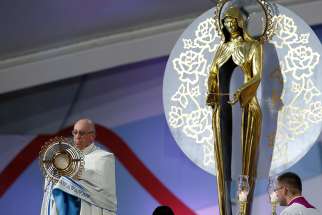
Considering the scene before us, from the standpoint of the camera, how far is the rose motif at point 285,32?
233 inches

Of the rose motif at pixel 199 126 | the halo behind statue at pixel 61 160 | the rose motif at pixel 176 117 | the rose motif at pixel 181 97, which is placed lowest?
the halo behind statue at pixel 61 160

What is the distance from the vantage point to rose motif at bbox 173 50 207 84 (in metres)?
6.15

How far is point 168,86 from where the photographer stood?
6207 millimetres

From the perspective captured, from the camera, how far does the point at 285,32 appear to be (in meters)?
5.92

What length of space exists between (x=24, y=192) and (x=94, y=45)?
4.48 feet

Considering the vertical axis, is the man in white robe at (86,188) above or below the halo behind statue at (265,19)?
below

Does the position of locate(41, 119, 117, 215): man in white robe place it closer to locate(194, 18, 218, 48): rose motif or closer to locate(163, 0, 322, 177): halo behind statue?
locate(163, 0, 322, 177): halo behind statue

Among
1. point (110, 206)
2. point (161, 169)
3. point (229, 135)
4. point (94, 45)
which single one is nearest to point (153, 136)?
point (161, 169)

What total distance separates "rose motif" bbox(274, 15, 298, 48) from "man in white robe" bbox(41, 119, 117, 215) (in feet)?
4.83

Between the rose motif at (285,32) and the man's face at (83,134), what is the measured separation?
1491mm

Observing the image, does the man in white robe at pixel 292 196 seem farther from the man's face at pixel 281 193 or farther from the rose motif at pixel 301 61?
the rose motif at pixel 301 61

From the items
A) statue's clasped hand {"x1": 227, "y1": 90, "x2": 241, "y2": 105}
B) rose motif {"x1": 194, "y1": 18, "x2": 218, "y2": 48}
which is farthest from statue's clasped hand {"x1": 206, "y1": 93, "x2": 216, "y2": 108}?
rose motif {"x1": 194, "y1": 18, "x2": 218, "y2": 48}

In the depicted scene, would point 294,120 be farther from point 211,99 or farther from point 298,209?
point 298,209

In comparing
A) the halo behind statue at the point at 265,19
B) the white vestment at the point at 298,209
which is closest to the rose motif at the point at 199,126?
the halo behind statue at the point at 265,19
